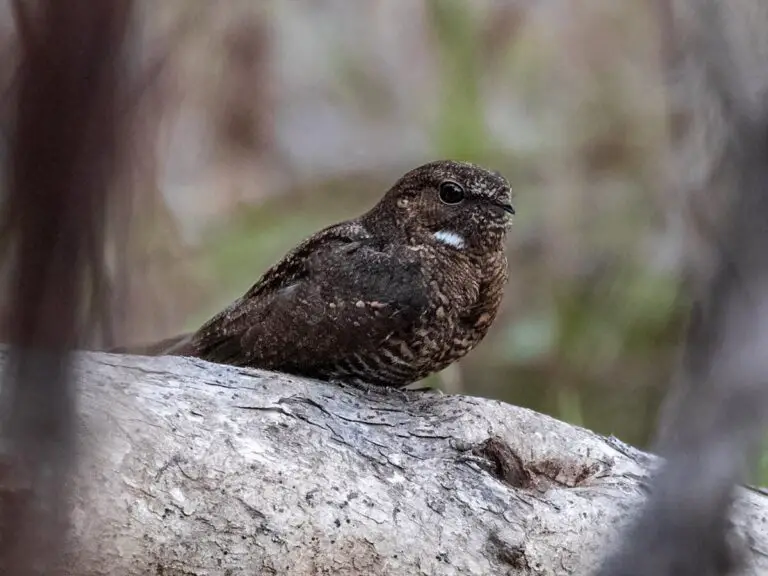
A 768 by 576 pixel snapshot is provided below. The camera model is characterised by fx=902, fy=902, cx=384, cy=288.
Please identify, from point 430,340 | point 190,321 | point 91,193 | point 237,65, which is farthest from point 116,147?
point 237,65

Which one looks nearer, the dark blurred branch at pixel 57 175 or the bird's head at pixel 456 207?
the dark blurred branch at pixel 57 175

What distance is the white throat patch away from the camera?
1919mm

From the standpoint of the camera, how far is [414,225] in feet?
6.36

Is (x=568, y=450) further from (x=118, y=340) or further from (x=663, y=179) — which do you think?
(x=663, y=179)

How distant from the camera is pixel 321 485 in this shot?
56.7 inches

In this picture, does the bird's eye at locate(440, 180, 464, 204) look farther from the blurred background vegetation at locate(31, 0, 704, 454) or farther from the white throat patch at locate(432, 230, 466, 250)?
the blurred background vegetation at locate(31, 0, 704, 454)

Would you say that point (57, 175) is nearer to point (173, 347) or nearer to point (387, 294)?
point (387, 294)

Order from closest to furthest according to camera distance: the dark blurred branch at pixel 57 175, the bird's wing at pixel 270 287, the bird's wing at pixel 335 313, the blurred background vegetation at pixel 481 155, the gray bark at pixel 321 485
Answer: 1. the dark blurred branch at pixel 57 175
2. the gray bark at pixel 321 485
3. the bird's wing at pixel 335 313
4. the bird's wing at pixel 270 287
5. the blurred background vegetation at pixel 481 155

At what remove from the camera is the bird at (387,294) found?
5.75 feet

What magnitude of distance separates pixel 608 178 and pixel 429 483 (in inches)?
88.5

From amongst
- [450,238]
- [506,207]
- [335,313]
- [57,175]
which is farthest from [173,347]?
[57,175]

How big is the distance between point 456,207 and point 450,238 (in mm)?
70

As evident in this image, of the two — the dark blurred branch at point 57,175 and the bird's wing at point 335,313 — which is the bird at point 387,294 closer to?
the bird's wing at point 335,313

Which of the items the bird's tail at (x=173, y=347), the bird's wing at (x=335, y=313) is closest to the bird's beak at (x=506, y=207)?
the bird's wing at (x=335, y=313)
